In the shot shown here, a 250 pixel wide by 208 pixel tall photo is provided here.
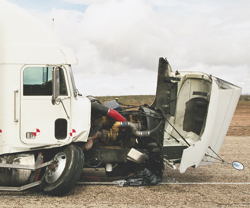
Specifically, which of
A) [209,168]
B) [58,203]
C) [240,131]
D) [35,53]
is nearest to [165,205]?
[58,203]

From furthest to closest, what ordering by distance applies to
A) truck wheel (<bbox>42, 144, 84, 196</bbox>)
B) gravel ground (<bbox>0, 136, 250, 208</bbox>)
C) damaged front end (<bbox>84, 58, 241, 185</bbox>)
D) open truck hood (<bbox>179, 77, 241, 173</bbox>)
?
1. damaged front end (<bbox>84, 58, 241, 185</bbox>)
2. open truck hood (<bbox>179, 77, 241, 173</bbox>)
3. truck wheel (<bbox>42, 144, 84, 196</bbox>)
4. gravel ground (<bbox>0, 136, 250, 208</bbox>)

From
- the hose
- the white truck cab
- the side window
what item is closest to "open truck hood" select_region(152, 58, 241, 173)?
the hose

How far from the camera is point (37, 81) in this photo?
853 centimetres

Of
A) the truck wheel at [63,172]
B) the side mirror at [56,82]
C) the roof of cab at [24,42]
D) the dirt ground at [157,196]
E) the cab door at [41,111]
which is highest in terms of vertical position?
the roof of cab at [24,42]

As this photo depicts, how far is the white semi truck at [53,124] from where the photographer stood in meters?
8.45

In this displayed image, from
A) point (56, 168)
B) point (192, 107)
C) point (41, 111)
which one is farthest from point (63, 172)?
point (192, 107)

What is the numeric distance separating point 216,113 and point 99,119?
8.37 ft

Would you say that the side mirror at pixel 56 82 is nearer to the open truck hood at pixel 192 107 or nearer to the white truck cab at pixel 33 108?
the white truck cab at pixel 33 108

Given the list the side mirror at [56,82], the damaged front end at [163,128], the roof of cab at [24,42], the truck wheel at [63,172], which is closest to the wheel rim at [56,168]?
the truck wheel at [63,172]

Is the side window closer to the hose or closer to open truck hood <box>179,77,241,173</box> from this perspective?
the hose

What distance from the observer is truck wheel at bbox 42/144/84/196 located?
834cm

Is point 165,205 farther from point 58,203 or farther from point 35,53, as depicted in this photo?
point 35,53

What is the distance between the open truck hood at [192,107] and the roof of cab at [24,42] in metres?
2.94

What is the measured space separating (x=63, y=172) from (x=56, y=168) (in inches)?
8.4
